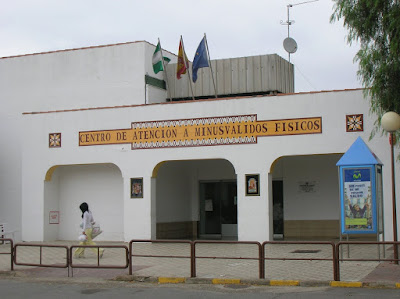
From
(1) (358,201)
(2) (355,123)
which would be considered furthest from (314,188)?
(1) (358,201)

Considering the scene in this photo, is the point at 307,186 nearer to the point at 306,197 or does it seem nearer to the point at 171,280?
the point at 306,197

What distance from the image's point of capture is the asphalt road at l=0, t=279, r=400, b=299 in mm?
11047

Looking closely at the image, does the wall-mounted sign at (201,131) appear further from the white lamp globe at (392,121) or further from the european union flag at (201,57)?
the white lamp globe at (392,121)

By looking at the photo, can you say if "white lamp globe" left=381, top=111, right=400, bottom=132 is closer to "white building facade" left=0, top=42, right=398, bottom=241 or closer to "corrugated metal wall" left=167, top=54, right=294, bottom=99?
"white building facade" left=0, top=42, right=398, bottom=241

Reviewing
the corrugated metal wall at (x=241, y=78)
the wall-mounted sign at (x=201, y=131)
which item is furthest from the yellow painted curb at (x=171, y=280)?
the corrugated metal wall at (x=241, y=78)

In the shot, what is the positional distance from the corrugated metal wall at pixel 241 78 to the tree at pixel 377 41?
8220 millimetres

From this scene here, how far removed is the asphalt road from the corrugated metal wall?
13548 mm

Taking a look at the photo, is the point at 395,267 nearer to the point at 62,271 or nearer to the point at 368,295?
the point at 368,295

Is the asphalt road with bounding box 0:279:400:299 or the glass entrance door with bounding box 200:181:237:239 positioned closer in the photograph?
the asphalt road with bounding box 0:279:400:299

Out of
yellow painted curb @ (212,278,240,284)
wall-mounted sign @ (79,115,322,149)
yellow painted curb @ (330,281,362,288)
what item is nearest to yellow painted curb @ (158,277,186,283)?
yellow painted curb @ (212,278,240,284)

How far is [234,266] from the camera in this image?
1497 cm

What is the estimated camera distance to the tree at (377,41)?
15523 mm

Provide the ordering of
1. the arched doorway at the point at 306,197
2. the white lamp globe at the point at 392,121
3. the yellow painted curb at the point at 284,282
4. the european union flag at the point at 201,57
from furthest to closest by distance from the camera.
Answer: the european union flag at the point at 201,57, the arched doorway at the point at 306,197, the white lamp globe at the point at 392,121, the yellow painted curb at the point at 284,282

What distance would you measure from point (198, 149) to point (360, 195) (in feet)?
23.5
